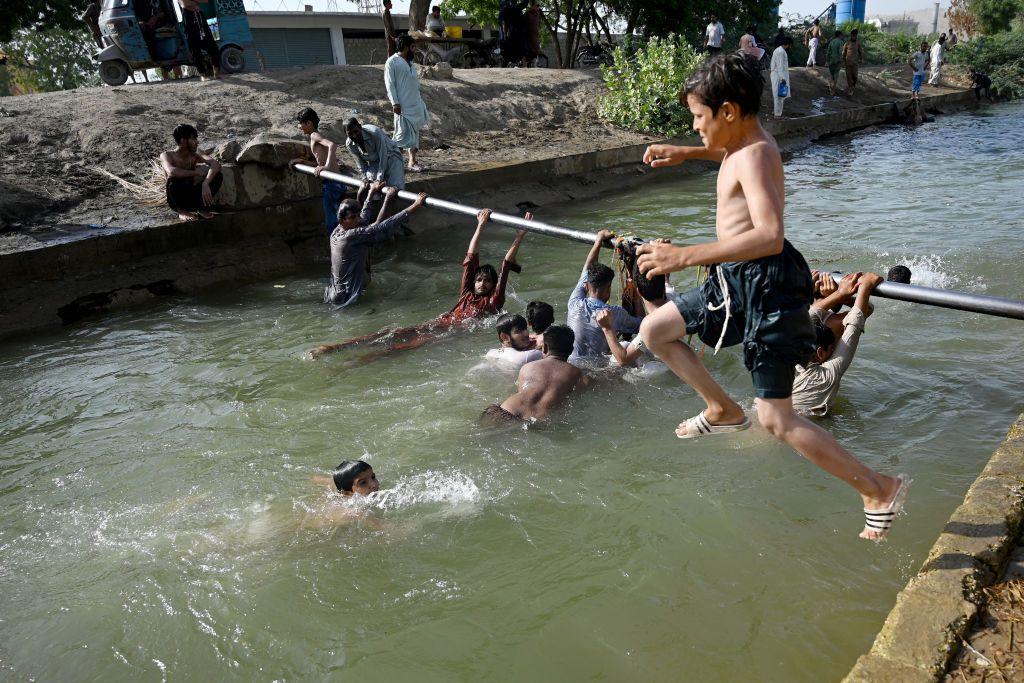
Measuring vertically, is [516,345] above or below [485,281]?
below

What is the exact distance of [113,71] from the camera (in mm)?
13742

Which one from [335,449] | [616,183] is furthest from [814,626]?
[616,183]

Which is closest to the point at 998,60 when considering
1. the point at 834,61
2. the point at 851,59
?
the point at 834,61

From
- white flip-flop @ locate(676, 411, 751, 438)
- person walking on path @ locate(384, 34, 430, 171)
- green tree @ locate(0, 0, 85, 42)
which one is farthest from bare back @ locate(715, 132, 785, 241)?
green tree @ locate(0, 0, 85, 42)

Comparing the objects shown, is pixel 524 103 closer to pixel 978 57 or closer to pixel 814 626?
pixel 814 626

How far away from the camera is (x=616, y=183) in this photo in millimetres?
13531

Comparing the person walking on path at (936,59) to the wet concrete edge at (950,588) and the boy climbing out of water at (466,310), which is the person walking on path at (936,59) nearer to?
the boy climbing out of water at (466,310)

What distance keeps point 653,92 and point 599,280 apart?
1106 centimetres

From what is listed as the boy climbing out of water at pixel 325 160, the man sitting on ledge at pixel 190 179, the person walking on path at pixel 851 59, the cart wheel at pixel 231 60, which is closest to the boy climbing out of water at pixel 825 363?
the boy climbing out of water at pixel 325 160

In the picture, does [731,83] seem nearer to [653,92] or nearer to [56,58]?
[653,92]

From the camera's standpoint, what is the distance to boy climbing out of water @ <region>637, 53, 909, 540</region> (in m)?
2.53

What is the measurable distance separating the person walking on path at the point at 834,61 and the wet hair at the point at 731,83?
Answer: 73.7 ft

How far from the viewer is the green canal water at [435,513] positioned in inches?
125

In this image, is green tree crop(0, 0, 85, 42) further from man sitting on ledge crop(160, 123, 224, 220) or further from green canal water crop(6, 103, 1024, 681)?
green canal water crop(6, 103, 1024, 681)
